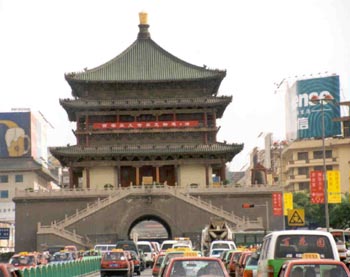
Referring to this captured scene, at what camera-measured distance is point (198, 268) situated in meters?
18.8

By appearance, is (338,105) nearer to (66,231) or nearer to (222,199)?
(222,199)

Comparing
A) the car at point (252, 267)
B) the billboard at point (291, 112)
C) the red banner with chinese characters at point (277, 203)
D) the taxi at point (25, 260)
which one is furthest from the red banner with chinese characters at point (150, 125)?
the car at point (252, 267)

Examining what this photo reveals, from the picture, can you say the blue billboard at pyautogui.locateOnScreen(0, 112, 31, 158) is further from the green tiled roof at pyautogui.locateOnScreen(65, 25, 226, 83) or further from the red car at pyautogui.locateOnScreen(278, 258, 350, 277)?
the red car at pyautogui.locateOnScreen(278, 258, 350, 277)

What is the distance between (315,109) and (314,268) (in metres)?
94.9

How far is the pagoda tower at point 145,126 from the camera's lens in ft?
272

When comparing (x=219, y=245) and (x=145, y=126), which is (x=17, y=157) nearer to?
(x=145, y=126)

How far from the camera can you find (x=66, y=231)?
245ft

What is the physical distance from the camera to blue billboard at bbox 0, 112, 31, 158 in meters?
132

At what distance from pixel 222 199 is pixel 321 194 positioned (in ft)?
88.0

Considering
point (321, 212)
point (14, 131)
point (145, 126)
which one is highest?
point (14, 131)

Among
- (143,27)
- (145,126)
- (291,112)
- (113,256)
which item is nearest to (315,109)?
(291,112)

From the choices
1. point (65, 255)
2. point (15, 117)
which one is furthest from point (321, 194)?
point (15, 117)

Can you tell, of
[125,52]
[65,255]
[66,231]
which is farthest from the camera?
[125,52]

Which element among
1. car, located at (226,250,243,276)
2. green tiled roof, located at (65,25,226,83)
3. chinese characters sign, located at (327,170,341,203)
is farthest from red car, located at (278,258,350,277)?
green tiled roof, located at (65,25,226,83)
